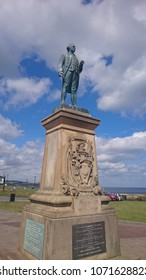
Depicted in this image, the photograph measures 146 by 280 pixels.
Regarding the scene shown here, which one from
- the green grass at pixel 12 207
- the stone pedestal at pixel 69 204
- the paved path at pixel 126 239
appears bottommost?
the paved path at pixel 126 239

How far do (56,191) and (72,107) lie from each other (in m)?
2.45

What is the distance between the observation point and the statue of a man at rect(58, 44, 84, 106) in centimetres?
738

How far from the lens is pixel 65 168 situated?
6.41 m

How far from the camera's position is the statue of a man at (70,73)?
7379 mm

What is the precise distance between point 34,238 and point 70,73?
461 cm

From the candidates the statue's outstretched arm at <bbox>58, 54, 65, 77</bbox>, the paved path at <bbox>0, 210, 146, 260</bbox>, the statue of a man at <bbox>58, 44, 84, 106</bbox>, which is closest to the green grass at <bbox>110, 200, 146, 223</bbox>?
the paved path at <bbox>0, 210, 146, 260</bbox>

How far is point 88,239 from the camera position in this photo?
606cm

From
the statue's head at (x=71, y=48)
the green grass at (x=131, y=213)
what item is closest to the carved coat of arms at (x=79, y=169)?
the statue's head at (x=71, y=48)

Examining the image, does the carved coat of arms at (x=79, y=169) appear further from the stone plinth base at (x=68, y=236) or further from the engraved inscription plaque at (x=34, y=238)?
the engraved inscription plaque at (x=34, y=238)

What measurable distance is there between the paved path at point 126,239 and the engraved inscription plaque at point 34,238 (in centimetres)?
83

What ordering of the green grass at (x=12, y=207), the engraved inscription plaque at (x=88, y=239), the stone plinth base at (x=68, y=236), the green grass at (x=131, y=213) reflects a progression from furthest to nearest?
1. the green grass at (x=12, y=207)
2. the green grass at (x=131, y=213)
3. the engraved inscription plaque at (x=88, y=239)
4. the stone plinth base at (x=68, y=236)

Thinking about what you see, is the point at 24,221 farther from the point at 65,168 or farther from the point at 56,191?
the point at 65,168

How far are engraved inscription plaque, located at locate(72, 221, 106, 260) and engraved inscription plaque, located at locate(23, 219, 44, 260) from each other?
0.75 metres
